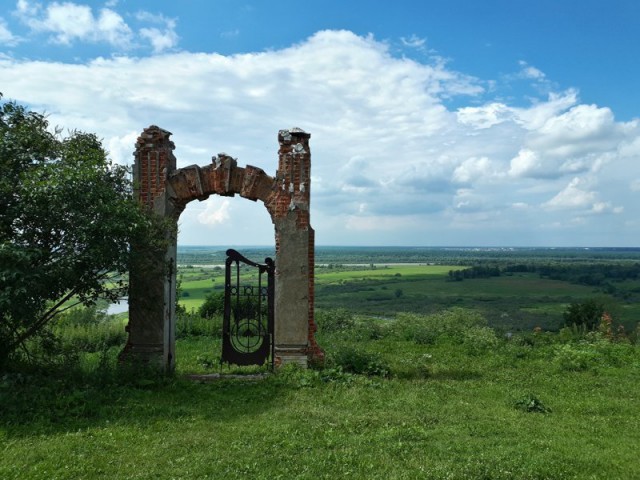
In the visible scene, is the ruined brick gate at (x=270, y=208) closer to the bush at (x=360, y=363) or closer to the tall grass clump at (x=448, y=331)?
the bush at (x=360, y=363)

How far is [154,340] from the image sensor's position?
9.82m

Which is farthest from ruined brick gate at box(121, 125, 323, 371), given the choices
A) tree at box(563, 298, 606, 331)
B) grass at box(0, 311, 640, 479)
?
tree at box(563, 298, 606, 331)

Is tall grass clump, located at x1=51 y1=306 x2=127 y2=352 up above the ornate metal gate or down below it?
below

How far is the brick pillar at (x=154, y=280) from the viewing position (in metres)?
9.66

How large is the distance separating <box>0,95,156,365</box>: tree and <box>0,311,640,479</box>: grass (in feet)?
4.14

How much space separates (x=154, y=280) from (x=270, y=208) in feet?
8.27

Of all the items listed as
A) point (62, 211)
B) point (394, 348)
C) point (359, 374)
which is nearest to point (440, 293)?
point (394, 348)

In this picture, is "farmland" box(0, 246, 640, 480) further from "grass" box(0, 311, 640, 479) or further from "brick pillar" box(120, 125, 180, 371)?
"brick pillar" box(120, 125, 180, 371)

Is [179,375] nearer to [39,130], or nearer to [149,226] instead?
[149,226]

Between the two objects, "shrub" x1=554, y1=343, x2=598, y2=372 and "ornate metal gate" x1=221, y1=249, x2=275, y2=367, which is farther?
"shrub" x1=554, y1=343, x2=598, y2=372

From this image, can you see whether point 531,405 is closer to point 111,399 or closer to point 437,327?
point 111,399

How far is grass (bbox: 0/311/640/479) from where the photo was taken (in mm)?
5719

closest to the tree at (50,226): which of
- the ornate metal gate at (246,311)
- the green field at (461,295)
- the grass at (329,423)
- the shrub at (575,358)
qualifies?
the grass at (329,423)

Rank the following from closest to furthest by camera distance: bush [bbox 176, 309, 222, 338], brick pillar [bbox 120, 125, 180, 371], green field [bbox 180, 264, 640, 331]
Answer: brick pillar [bbox 120, 125, 180, 371], bush [bbox 176, 309, 222, 338], green field [bbox 180, 264, 640, 331]
